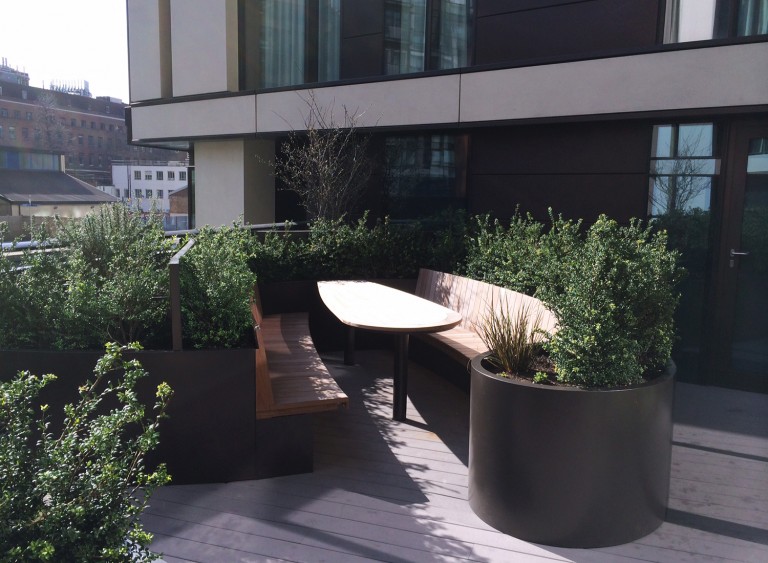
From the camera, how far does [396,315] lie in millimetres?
5297

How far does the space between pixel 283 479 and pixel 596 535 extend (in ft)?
6.60

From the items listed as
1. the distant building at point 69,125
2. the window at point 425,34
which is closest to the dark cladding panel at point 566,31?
the window at point 425,34

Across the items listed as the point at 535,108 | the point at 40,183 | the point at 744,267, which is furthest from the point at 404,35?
the point at 40,183

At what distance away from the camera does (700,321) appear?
687 cm

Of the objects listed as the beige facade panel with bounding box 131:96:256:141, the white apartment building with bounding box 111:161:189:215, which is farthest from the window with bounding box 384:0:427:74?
the white apartment building with bounding box 111:161:189:215

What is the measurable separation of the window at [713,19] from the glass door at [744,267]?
915mm

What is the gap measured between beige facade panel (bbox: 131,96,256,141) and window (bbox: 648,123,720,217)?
6487 mm

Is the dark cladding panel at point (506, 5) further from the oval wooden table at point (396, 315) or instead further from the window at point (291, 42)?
the oval wooden table at point (396, 315)

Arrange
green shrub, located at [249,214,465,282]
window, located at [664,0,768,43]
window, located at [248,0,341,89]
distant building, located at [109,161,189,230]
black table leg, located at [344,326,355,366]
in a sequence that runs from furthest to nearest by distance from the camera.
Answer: distant building, located at [109,161,189,230], window, located at [248,0,341,89], green shrub, located at [249,214,465,282], black table leg, located at [344,326,355,366], window, located at [664,0,768,43]

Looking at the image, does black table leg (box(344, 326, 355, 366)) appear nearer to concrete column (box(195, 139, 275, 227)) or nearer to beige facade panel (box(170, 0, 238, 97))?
concrete column (box(195, 139, 275, 227))

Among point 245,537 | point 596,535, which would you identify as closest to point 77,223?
point 245,537

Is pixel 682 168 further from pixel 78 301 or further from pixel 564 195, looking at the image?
pixel 78 301

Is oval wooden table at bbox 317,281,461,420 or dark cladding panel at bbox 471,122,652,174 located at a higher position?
dark cladding panel at bbox 471,122,652,174

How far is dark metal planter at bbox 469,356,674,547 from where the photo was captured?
11.4ft
